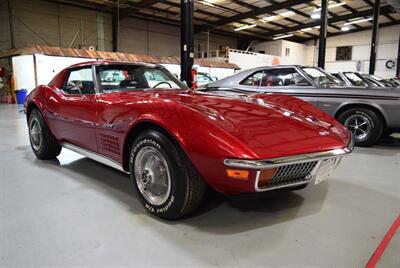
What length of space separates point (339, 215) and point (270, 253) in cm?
81

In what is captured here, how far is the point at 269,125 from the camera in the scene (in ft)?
6.42

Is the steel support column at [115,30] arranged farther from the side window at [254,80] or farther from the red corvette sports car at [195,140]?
the red corvette sports car at [195,140]

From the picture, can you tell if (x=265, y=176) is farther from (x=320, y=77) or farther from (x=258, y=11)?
(x=258, y=11)

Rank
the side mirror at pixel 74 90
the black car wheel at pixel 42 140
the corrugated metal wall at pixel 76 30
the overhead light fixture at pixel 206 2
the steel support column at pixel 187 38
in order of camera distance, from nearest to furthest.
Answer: the side mirror at pixel 74 90, the black car wheel at pixel 42 140, the steel support column at pixel 187 38, the corrugated metal wall at pixel 76 30, the overhead light fixture at pixel 206 2

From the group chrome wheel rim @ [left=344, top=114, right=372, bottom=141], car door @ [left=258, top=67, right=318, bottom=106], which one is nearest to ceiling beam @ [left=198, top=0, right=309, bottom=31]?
car door @ [left=258, top=67, right=318, bottom=106]

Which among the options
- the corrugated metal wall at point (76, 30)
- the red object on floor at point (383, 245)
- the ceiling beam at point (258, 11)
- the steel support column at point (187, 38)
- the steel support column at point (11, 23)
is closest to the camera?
the red object on floor at point (383, 245)

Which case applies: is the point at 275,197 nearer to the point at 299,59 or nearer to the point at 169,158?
the point at 169,158

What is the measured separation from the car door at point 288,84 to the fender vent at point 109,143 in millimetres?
3328

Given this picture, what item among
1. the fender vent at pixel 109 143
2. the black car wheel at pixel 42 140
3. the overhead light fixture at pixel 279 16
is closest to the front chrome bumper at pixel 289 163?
the fender vent at pixel 109 143

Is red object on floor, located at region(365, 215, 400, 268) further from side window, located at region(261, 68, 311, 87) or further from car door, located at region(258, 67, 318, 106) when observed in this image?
side window, located at region(261, 68, 311, 87)

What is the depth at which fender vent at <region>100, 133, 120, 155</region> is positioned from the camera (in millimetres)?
2393

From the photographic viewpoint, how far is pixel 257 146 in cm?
171

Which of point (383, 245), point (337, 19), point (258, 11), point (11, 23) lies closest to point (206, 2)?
point (258, 11)

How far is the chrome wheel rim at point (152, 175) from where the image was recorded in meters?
2.03
